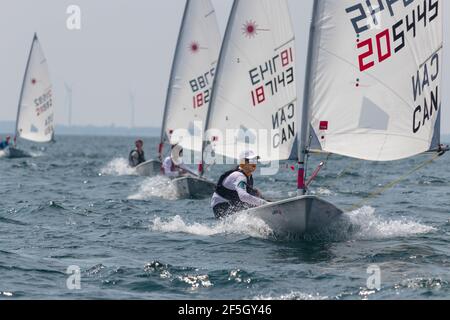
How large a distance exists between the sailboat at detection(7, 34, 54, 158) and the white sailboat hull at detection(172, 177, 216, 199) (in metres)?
24.4

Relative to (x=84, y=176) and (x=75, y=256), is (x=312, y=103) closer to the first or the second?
(x=75, y=256)

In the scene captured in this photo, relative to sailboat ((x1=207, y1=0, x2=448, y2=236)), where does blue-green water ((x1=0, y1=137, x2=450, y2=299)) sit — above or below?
below

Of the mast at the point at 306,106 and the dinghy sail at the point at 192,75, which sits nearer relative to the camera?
the mast at the point at 306,106

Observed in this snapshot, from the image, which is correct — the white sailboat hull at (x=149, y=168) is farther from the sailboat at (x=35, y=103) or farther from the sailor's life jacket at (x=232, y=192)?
the sailboat at (x=35, y=103)

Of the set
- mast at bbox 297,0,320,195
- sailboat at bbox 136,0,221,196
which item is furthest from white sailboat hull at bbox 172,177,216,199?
mast at bbox 297,0,320,195

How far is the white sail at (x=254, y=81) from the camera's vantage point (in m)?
17.0

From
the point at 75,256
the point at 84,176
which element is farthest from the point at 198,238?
the point at 84,176

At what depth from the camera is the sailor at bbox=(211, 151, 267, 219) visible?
45.8 feet

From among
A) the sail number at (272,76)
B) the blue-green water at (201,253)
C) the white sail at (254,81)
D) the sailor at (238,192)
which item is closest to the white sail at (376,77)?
the blue-green water at (201,253)

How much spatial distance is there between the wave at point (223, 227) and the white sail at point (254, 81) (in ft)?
7.32

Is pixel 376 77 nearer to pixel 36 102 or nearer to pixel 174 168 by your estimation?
pixel 174 168

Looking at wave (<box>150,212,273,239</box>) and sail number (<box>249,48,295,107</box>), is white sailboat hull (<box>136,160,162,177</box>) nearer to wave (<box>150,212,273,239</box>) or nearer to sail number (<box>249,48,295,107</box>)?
sail number (<box>249,48,295,107</box>)

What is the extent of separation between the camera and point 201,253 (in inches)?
487
